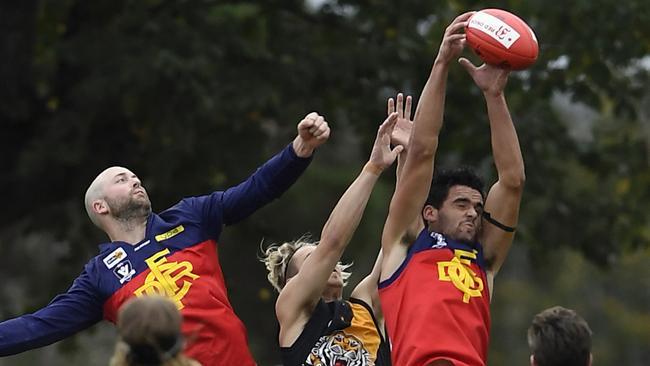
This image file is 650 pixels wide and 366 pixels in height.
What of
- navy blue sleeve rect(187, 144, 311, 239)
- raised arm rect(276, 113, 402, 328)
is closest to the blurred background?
navy blue sleeve rect(187, 144, 311, 239)

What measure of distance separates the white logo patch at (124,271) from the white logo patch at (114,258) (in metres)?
0.03

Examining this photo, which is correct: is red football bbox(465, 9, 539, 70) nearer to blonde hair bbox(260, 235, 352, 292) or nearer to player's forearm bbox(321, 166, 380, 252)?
player's forearm bbox(321, 166, 380, 252)

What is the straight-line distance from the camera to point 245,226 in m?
14.5

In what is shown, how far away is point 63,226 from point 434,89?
9149mm

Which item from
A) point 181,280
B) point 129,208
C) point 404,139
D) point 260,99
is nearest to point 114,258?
point 129,208

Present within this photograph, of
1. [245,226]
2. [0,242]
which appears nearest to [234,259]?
[245,226]

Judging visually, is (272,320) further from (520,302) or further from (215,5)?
(520,302)

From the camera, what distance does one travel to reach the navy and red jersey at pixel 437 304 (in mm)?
6590

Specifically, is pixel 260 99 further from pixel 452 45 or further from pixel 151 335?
pixel 151 335

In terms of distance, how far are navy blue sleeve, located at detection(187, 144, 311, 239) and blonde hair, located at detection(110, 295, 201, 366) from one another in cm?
231

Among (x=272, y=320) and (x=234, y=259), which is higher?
(x=234, y=259)

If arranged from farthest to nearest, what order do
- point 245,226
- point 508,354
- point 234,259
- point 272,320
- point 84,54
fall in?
point 508,354 < point 272,320 < point 234,259 < point 245,226 < point 84,54

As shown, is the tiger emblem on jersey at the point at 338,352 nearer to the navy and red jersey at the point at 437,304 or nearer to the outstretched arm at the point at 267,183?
the navy and red jersey at the point at 437,304

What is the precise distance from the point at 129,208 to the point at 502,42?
6.93 ft
